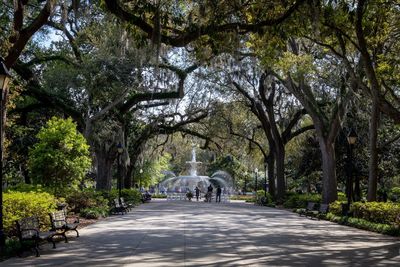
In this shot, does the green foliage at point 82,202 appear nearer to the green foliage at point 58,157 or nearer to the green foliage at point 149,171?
the green foliage at point 58,157

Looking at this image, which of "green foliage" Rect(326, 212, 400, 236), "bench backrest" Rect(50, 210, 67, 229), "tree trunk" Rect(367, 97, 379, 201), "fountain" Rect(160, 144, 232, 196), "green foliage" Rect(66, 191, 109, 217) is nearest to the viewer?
"bench backrest" Rect(50, 210, 67, 229)

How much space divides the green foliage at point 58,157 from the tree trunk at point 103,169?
10.9 meters

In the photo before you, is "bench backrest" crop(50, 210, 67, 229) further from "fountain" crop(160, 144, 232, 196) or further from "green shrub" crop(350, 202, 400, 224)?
"fountain" crop(160, 144, 232, 196)

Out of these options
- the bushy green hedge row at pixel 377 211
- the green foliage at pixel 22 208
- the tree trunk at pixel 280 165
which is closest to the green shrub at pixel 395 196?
the tree trunk at pixel 280 165

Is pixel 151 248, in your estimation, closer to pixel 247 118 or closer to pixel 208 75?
pixel 208 75

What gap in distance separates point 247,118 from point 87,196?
19865 mm

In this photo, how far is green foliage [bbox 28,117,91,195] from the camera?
18688 mm

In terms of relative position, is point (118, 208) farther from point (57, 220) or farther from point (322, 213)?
point (57, 220)

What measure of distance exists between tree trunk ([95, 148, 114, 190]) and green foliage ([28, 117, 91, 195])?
10.9m

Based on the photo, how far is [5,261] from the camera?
32.5ft

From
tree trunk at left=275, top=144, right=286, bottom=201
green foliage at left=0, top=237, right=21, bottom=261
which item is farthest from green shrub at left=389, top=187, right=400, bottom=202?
green foliage at left=0, top=237, right=21, bottom=261

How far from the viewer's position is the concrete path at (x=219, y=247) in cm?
980

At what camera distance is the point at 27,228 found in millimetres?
11086

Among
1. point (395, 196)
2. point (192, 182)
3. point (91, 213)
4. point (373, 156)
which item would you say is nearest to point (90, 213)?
point (91, 213)
